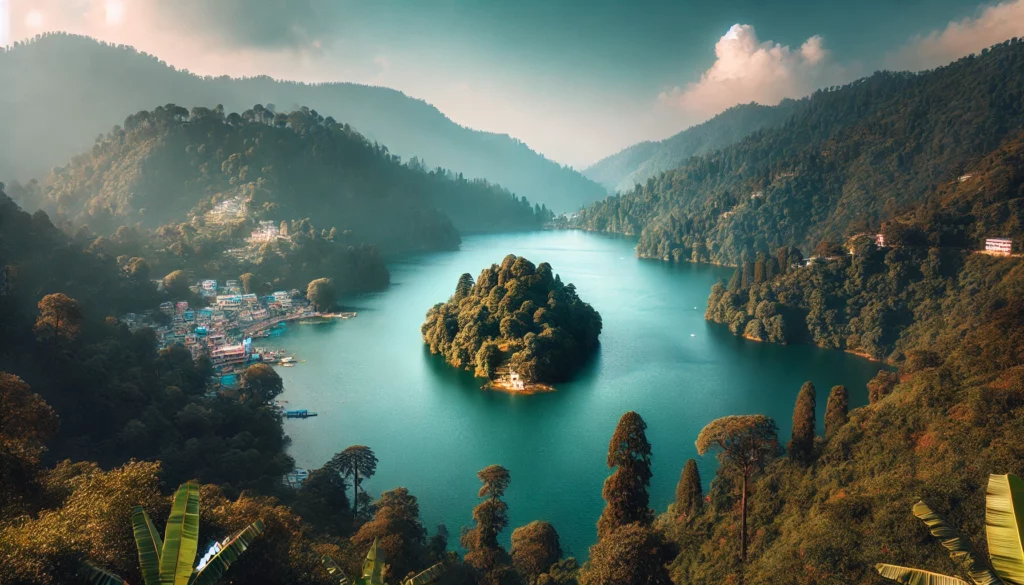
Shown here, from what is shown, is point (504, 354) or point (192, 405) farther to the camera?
point (504, 354)

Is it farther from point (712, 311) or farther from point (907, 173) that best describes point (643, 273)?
point (907, 173)

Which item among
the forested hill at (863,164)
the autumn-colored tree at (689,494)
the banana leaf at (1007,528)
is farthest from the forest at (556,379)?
the forested hill at (863,164)

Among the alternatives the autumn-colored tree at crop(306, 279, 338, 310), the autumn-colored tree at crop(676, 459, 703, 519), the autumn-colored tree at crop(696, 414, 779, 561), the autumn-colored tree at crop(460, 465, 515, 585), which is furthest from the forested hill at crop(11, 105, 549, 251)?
the autumn-colored tree at crop(696, 414, 779, 561)

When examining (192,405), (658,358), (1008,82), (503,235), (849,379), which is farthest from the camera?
(503,235)

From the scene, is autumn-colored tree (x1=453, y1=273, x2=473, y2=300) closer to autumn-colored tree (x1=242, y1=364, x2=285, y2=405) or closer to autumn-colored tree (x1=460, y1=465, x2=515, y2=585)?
autumn-colored tree (x1=242, y1=364, x2=285, y2=405)

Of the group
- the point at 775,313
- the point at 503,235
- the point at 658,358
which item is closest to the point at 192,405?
the point at 658,358

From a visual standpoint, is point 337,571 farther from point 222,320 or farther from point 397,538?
point 222,320

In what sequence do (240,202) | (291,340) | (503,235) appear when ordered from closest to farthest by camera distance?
(291,340) → (240,202) → (503,235)
